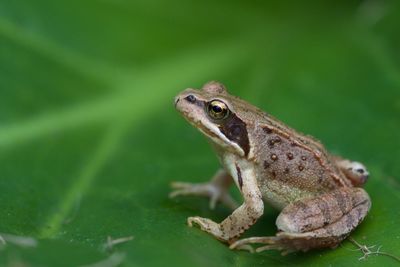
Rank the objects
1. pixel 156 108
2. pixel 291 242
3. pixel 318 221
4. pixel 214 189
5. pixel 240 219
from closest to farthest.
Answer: pixel 291 242 < pixel 318 221 < pixel 240 219 < pixel 214 189 < pixel 156 108

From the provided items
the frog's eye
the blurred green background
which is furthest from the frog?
the blurred green background

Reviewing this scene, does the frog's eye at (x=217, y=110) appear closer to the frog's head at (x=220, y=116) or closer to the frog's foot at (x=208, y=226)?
the frog's head at (x=220, y=116)

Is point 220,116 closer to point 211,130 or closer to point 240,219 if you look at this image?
point 211,130

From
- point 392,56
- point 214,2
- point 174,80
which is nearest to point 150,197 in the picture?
point 174,80

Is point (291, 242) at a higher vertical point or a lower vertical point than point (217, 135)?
lower

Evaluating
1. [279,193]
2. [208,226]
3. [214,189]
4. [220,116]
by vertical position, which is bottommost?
[208,226]

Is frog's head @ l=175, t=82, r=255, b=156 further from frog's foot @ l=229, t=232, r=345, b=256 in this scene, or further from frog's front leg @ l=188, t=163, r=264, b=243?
frog's foot @ l=229, t=232, r=345, b=256

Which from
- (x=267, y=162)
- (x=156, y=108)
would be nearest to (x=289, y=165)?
(x=267, y=162)
